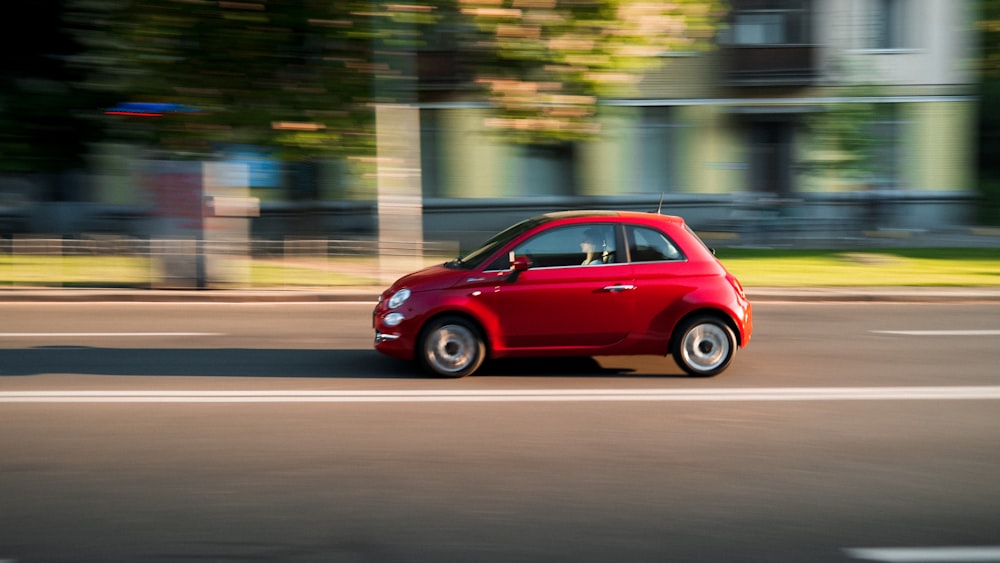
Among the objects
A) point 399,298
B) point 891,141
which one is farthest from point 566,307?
point 891,141

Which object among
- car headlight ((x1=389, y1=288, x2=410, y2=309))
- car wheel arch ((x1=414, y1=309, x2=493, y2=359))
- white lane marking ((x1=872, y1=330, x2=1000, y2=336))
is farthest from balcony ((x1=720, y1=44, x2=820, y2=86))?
car headlight ((x1=389, y1=288, x2=410, y2=309))

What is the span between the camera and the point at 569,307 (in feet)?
28.3

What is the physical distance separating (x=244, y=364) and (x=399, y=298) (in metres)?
1.78

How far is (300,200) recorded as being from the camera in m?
25.6

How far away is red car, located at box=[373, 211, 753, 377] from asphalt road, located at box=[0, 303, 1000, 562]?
0.27m

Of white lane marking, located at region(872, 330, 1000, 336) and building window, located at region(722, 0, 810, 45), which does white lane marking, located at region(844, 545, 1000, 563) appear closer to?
white lane marking, located at region(872, 330, 1000, 336)

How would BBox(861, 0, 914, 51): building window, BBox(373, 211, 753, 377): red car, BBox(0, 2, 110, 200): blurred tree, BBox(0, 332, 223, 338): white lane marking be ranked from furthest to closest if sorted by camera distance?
1. BBox(861, 0, 914, 51): building window
2. BBox(0, 332, 223, 338): white lane marking
3. BBox(373, 211, 753, 377): red car
4. BBox(0, 2, 110, 200): blurred tree

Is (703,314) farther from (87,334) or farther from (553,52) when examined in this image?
(87,334)

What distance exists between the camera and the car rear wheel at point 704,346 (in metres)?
8.71

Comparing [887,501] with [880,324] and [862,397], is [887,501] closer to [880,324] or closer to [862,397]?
[862,397]

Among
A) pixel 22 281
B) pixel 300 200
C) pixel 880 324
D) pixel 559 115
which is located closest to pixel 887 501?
pixel 559 115

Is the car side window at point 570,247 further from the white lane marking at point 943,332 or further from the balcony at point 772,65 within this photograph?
the balcony at point 772,65

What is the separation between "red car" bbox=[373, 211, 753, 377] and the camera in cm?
864

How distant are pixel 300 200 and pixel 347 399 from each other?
18.3 meters
